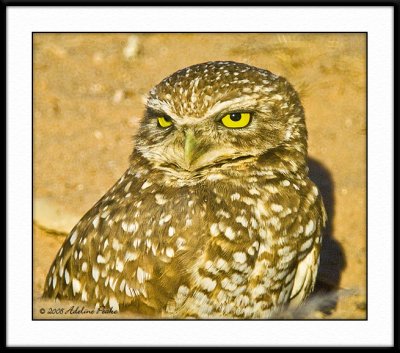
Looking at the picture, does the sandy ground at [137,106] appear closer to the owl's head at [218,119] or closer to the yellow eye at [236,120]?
the owl's head at [218,119]

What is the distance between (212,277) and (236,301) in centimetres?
16

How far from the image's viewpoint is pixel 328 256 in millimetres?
4238

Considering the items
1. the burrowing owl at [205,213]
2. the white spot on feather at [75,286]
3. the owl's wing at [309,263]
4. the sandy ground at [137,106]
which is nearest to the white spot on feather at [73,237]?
the burrowing owl at [205,213]

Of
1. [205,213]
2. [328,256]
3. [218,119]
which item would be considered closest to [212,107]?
[218,119]

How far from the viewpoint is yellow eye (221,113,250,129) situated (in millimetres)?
2955

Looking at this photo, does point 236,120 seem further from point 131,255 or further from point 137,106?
point 137,106

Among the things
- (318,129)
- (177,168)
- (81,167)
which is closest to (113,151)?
(81,167)

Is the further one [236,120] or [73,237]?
[73,237]

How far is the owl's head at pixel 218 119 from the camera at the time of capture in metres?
2.94

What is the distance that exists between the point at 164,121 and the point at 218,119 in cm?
25

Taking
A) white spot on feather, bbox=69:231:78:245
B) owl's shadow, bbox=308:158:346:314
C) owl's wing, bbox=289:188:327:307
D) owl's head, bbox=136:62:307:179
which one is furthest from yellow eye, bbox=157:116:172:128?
owl's shadow, bbox=308:158:346:314

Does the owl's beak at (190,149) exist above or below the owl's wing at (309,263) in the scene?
above

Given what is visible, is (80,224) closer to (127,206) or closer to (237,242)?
(127,206)

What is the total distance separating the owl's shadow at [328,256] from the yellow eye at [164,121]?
4.09ft
